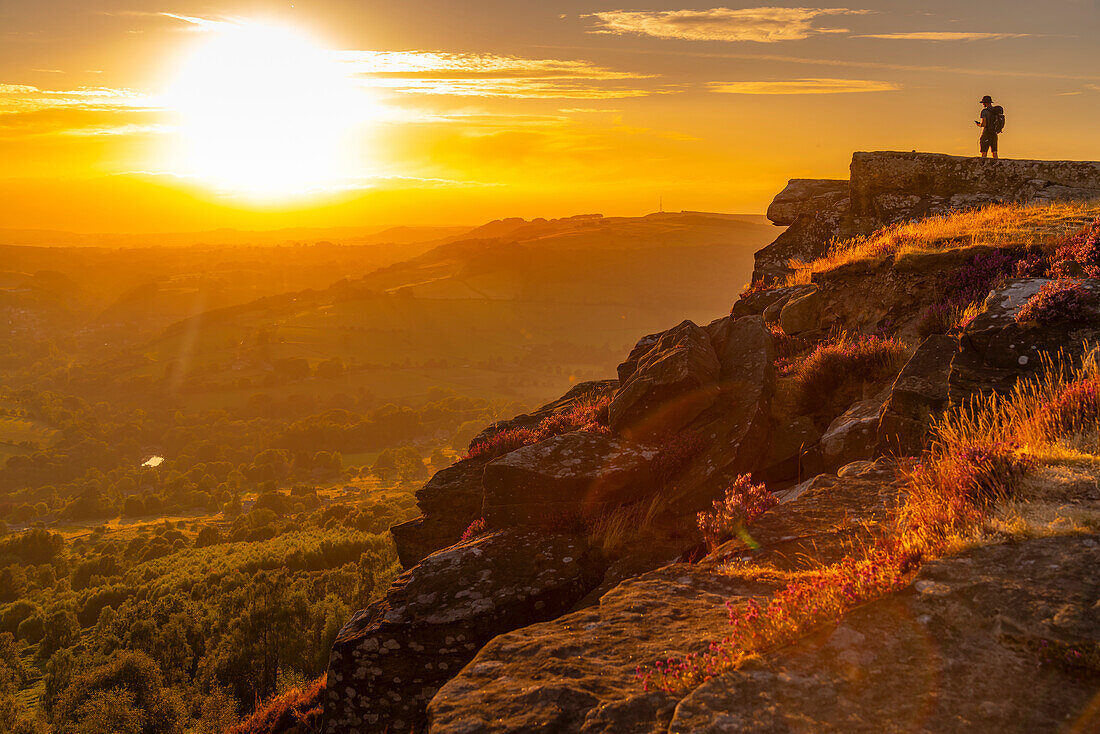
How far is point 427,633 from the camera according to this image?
9469 mm

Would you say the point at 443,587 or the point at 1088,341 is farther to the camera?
the point at 443,587

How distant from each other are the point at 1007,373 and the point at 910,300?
6.59 m

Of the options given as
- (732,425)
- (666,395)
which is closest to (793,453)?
(732,425)

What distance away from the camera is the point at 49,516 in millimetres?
179250

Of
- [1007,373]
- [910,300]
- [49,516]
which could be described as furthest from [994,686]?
[49,516]

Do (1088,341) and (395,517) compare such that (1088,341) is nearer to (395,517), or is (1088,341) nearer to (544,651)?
(544,651)

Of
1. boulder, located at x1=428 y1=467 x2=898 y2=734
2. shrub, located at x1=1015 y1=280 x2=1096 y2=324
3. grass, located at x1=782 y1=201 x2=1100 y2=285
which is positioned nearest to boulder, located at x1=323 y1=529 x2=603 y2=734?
boulder, located at x1=428 y1=467 x2=898 y2=734

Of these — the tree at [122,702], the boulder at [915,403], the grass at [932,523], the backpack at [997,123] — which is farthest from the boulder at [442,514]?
the tree at [122,702]

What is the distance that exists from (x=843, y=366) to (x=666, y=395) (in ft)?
12.3

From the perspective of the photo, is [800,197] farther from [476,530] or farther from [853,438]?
[476,530]

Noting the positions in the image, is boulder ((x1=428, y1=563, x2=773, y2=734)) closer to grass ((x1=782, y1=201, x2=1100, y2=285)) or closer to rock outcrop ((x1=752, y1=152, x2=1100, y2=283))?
grass ((x1=782, y1=201, x2=1100, y2=285))

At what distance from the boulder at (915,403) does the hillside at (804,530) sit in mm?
41

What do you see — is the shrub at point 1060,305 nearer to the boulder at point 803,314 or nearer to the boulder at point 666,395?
the boulder at point 666,395

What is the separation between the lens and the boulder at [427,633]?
30.5 ft
